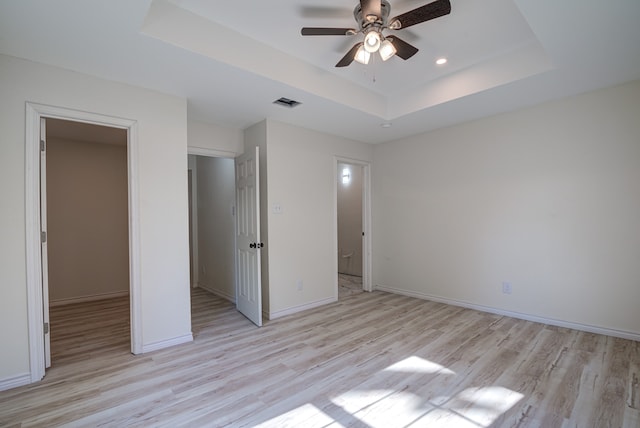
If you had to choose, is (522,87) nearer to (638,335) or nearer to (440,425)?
(638,335)

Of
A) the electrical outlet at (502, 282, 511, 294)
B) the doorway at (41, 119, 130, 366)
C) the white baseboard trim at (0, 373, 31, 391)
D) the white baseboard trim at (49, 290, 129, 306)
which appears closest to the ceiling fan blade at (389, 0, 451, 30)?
the electrical outlet at (502, 282, 511, 294)

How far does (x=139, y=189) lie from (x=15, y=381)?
1.65 metres

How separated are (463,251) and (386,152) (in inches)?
76.5

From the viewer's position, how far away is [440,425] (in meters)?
1.76

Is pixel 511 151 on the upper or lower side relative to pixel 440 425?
upper

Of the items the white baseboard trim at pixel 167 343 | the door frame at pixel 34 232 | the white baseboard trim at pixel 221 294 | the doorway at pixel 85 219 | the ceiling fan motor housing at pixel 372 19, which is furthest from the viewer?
the white baseboard trim at pixel 221 294

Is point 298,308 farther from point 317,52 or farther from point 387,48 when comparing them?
point 387,48

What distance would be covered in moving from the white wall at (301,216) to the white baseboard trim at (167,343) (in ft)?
3.18

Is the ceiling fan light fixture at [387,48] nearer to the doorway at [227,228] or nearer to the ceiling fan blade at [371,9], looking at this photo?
the ceiling fan blade at [371,9]

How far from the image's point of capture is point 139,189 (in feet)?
8.75

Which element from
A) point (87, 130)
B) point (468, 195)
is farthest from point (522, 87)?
point (87, 130)

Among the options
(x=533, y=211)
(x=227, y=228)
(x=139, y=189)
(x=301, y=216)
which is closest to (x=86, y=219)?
(x=227, y=228)

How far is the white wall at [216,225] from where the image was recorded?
4.39 metres

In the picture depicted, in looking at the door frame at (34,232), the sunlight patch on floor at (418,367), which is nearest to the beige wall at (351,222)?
the sunlight patch on floor at (418,367)
